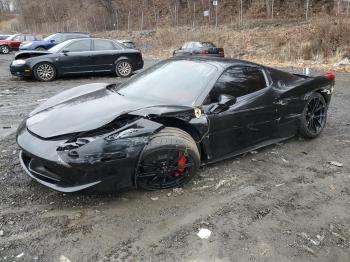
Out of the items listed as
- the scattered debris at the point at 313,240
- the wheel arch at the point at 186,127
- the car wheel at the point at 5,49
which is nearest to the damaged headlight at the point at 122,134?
the wheel arch at the point at 186,127

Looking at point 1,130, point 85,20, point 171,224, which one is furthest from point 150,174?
point 85,20

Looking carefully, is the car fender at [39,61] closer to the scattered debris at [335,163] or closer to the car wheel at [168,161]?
the car wheel at [168,161]

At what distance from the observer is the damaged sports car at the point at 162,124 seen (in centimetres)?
317

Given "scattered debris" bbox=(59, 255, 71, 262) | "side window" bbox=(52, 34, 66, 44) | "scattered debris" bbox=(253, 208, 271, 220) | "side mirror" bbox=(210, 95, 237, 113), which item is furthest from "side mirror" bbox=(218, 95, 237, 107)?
"side window" bbox=(52, 34, 66, 44)

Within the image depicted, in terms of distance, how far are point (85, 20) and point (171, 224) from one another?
5303 centimetres

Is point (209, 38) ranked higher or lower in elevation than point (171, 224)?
higher

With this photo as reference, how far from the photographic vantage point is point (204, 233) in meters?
3.01

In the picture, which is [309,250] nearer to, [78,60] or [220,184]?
[220,184]

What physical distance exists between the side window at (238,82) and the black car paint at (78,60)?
7834 mm

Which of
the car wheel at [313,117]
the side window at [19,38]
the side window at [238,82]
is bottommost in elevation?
the car wheel at [313,117]

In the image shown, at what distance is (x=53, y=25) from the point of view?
57.9m

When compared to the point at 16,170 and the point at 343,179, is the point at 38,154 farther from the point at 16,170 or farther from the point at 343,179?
the point at 343,179

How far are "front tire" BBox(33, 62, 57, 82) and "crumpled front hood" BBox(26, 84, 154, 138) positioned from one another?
22.4 feet

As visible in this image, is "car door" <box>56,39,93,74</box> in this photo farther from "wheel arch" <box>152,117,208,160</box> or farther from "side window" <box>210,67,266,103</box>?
"wheel arch" <box>152,117,208,160</box>
